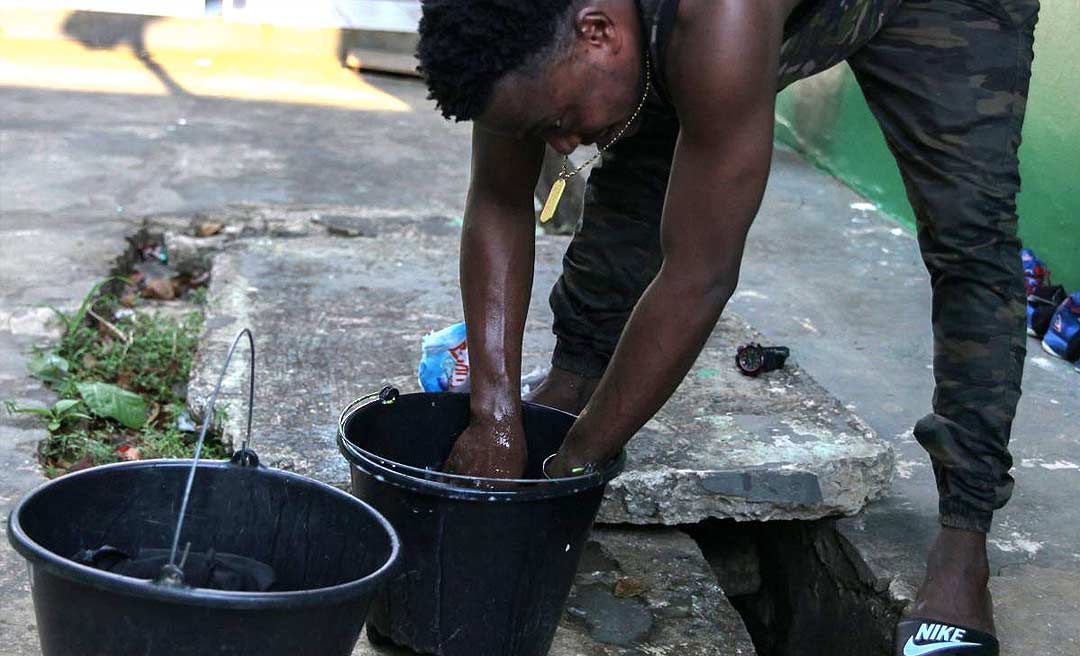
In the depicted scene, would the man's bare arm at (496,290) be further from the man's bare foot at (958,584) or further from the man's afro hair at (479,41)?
the man's bare foot at (958,584)

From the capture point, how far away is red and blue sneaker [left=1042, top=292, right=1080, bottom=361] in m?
3.76

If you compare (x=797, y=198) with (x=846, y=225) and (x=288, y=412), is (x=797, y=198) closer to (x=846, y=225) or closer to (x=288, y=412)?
(x=846, y=225)

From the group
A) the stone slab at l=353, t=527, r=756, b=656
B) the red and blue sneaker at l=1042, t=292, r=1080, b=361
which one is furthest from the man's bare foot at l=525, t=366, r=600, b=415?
the red and blue sneaker at l=1042, t=292, r=1080, b=361

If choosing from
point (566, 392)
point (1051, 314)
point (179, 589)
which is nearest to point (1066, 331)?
point (1051, 314)

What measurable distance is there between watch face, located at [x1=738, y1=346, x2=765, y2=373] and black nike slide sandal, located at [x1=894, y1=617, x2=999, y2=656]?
977 millimetres

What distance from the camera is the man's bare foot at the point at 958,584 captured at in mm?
2338

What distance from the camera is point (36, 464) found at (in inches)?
114

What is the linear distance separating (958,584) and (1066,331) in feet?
5.46

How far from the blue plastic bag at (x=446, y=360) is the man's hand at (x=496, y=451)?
45 centimetres

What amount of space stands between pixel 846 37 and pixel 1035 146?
2.49m

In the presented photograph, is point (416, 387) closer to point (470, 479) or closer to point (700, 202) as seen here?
point (470, 479)

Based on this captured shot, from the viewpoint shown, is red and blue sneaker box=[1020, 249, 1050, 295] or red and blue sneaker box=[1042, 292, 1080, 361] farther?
red and blue sneaker box=[1020, 249, 1050, 295]

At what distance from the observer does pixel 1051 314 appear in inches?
155

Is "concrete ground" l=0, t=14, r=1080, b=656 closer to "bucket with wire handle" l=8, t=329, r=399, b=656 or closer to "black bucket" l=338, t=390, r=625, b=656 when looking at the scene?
"bucket with wire handle" l=8, t=329, r=399, b=656
